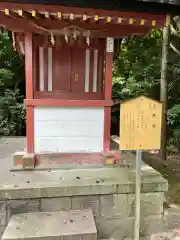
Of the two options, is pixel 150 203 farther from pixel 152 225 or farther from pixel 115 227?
pixel 115 227

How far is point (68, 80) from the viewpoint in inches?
153

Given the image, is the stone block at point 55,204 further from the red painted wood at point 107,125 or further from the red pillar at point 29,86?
the red painted wood at point 107,125

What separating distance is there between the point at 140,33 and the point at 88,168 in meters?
2.04

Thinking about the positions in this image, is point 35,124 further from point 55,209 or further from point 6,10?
point 6,10

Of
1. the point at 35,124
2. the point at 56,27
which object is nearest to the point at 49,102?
the point at 35,124

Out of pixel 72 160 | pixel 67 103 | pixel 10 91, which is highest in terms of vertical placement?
pixel 10 91

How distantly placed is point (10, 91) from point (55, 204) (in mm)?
5056

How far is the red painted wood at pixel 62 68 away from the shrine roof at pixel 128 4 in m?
0.94

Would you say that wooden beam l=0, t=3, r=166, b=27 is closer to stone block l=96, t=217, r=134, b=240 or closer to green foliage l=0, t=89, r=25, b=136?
stone block l=96, t=217, r=134, b=240

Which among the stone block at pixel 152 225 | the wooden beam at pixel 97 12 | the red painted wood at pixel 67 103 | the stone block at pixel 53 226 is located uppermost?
the wooden beam at pixel 97 12

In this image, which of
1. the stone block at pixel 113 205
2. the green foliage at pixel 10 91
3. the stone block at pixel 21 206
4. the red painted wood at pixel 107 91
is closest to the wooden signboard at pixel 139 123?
the stone block at pixel 113 205

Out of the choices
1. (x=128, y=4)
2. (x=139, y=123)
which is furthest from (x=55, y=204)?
(x=128, y=4)

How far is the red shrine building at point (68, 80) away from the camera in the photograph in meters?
3.51

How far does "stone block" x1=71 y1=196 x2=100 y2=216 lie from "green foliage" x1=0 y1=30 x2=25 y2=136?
4439 mm
